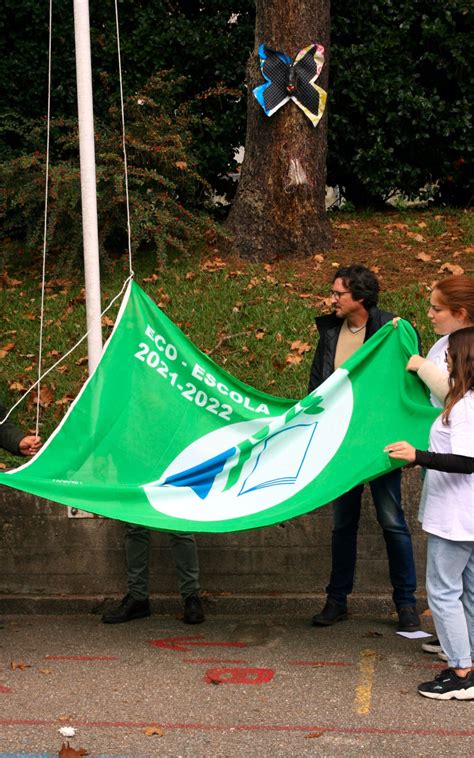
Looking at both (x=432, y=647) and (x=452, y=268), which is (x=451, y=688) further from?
(x=452, y=268)

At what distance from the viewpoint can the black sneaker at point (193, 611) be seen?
6703 millimetres

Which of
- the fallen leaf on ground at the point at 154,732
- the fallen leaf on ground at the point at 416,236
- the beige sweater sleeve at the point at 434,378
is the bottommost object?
the fallen leaf on ground at the point at 154,732

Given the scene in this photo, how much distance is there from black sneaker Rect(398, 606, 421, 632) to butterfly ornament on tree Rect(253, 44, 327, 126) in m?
5.88

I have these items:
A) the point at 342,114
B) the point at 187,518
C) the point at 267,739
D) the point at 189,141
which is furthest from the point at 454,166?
the point at 267,739

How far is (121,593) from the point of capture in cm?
719

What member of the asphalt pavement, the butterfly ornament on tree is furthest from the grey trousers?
the butterfly ornament on tree

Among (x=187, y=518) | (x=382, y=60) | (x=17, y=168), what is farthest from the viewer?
(x=382, y=60)

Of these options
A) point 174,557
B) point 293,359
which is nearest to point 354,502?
A: point 174,557

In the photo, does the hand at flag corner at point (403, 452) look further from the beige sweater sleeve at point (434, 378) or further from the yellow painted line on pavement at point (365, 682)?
the yellow painted line on pavement at point (365, 682)

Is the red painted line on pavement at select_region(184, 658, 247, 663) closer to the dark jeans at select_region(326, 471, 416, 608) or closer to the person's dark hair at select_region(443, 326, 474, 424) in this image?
the dark jeans at select_region(326, 471, 416, 608)

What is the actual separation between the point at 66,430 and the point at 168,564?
138cm

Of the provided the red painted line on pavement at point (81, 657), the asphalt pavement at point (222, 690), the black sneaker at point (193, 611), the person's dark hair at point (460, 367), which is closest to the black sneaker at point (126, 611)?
the asphalt pavement at point (222, 690)

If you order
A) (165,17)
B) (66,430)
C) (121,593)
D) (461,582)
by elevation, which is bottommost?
(121,593)

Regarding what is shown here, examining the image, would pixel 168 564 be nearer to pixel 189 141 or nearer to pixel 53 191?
pixel 53 191
